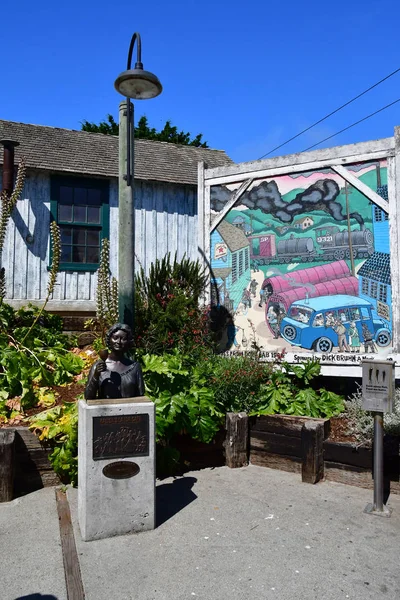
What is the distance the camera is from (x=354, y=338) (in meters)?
7.99

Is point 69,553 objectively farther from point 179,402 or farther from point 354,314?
point 354,314

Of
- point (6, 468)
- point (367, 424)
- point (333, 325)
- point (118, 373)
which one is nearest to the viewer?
point (118, 373)

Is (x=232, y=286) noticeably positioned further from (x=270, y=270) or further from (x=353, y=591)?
(x=353, y=591)

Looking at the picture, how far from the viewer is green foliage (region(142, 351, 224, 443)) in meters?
6.03

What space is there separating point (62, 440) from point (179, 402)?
1377mm

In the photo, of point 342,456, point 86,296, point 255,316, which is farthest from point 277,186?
point 86,296

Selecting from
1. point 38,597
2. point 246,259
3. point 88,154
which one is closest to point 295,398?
point 246,259

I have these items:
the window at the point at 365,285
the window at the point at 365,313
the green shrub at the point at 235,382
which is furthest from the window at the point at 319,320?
the green shrub at the point at 235,382

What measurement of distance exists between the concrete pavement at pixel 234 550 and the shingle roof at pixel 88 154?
8295 mm

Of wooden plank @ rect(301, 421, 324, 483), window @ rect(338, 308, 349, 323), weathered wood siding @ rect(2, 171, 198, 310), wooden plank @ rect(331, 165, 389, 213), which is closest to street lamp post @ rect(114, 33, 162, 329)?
wooden plank @ rect(301, 421, 324, 483)

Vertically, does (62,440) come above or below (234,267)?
below

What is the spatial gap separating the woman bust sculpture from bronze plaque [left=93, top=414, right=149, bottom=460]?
341mm

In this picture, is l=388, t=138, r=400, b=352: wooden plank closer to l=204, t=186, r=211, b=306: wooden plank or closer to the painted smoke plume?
the painted smoke plume

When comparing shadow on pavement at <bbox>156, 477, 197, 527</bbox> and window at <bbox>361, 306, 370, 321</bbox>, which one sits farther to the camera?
window at <bbox>361, 306, 370, 321</bbox>
